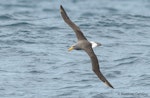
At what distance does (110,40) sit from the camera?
21.7m

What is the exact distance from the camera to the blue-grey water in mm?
16422

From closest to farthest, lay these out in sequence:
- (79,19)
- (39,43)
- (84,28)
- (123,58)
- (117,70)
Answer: (117,70), (123,58), (39,43), (84,28), (79,19)

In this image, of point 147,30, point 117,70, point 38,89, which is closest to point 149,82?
point 117,70

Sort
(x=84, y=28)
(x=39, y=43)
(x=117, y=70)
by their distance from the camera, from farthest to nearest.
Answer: (x=84, y=28), (x=39, y=43), (x=117, y=70)

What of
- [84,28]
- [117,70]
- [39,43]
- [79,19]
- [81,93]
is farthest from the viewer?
[79,19]

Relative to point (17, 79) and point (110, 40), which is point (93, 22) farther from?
point (17, 79)

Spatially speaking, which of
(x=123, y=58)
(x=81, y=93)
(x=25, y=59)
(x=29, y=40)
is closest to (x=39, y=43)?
(x=29, y=40)

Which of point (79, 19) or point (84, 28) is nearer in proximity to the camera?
point (84, 28)

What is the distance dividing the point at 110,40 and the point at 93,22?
3.24 meters

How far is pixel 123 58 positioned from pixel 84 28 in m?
4.61

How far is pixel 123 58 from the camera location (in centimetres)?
1942

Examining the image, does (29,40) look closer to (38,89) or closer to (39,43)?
(39,43)

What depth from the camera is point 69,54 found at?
19719 millimetres

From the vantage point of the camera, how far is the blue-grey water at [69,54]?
16422 millimetres
